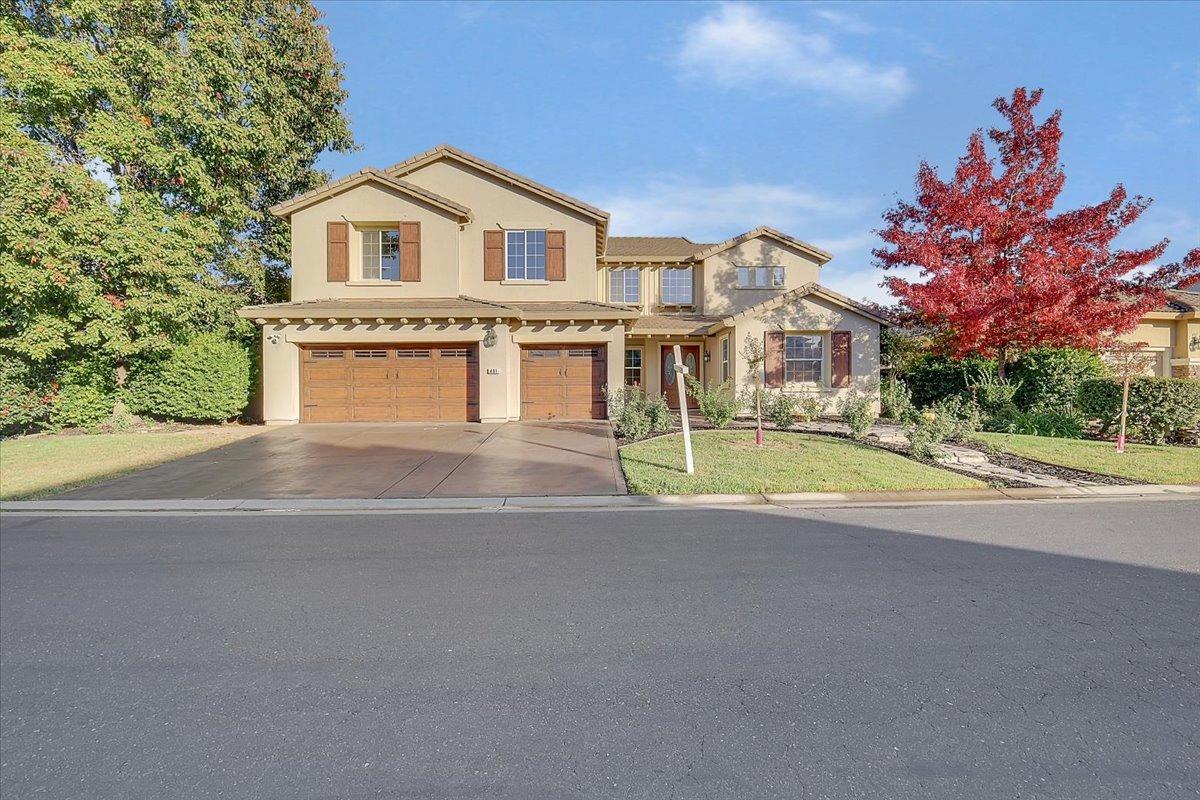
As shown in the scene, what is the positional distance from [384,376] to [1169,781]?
54.0 ft

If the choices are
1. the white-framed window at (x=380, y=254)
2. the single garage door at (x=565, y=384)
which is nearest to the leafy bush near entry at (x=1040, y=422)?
the single garage door at (x=565, y=384)

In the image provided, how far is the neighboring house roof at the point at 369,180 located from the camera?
1680 cm

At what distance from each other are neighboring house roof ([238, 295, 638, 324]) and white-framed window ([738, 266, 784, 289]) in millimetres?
6611

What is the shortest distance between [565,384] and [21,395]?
14228mm

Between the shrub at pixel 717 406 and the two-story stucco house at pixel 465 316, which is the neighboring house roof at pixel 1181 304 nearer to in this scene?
the two-story stucco house at pixel 465 316

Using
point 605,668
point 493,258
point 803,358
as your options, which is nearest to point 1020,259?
point 803,358

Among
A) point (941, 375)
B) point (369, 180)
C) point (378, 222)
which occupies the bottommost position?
point (941, 375)

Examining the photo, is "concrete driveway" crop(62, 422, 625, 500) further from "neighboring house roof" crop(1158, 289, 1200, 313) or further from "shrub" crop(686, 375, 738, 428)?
"neighboring house roof" crop(1158, 289, 1200, 313)

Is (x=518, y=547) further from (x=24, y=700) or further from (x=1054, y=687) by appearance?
(x=1054, y=687)

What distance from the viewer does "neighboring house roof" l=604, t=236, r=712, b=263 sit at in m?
21.3

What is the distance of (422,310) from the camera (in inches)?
608

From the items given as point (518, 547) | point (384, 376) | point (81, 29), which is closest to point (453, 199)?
point (384, 376)

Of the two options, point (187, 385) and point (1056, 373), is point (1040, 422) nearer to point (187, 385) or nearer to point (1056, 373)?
point (1056, 373)

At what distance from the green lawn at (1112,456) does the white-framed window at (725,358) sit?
7.83 m
